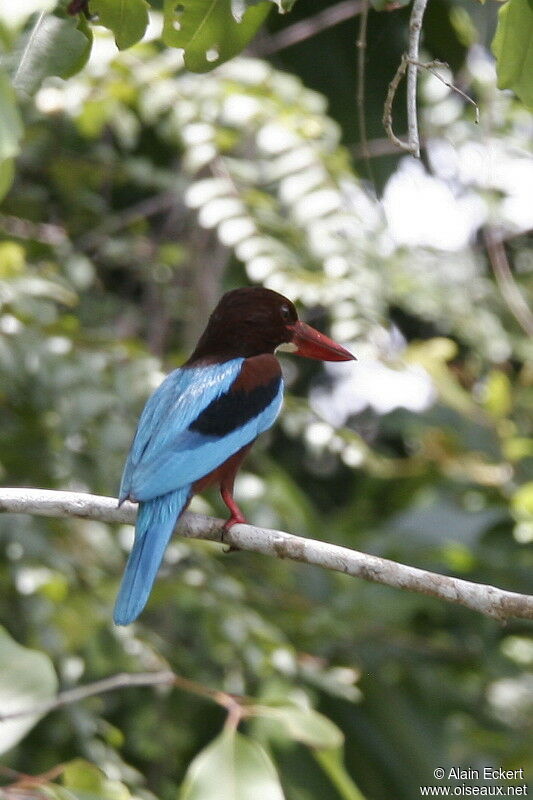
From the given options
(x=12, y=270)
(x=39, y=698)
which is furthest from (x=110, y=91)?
(x=39, y=698)

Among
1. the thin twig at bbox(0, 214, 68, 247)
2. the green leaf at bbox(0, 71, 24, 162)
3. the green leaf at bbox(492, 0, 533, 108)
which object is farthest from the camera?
the thin twig at bbox(0, 214, 68, 247)

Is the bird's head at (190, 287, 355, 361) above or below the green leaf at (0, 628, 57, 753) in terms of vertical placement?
above

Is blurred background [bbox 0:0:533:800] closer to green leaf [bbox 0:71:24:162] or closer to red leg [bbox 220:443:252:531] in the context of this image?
red leg [bbox 220:443:252:531]

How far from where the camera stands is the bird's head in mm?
2900

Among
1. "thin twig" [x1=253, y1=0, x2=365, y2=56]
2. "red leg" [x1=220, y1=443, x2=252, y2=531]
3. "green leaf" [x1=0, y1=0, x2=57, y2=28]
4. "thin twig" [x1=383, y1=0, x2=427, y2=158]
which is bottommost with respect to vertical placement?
"red leg" [x1=220, y1=443, x2=252, y2=531]

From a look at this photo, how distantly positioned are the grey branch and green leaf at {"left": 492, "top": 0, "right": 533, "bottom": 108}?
79 centimetres

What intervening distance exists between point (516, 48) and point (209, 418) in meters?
1.28

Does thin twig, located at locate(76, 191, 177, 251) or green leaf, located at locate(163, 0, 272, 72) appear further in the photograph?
thin twig, located at locate(76, 191, 177, 251)

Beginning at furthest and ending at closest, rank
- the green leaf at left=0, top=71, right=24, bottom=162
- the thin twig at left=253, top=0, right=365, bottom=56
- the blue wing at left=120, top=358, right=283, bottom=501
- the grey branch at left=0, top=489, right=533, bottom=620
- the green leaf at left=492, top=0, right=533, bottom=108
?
the thin twig at left=253, top=0, right=365, bottom=56, the blue wing at left=120, top=358, right=283, bottom=501, the grey branch at left=0, top=489, right=533, bottom=620, the green leaf at left=492, top=0, right=533, bottom=108, the green leaf at left=0, top=71, right=24, bottom=162

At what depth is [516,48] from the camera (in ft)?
5.14

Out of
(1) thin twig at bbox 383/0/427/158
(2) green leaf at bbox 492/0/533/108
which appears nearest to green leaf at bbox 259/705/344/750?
(1) thin twig at bbox 383/0/427/158

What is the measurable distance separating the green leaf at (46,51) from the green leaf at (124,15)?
5 centimetres

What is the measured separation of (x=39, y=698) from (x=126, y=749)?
1.88m

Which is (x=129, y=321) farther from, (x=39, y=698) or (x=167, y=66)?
(x=39, y=698)
